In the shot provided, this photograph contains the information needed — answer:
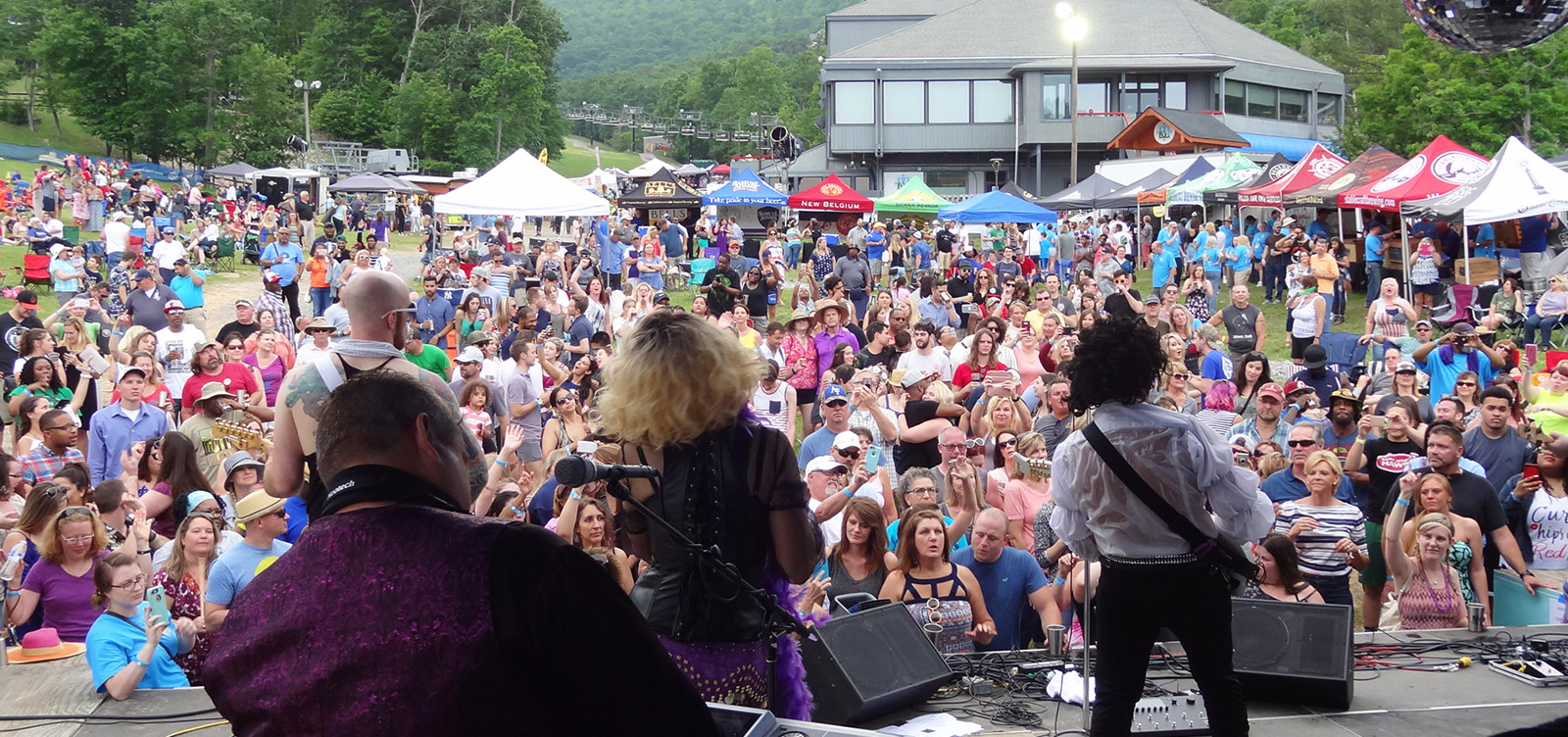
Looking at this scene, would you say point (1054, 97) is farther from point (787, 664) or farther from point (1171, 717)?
point (787, 664)

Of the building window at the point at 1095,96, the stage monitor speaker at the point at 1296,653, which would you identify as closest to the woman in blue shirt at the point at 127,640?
the stage monitor speaker at the point at 1296,653

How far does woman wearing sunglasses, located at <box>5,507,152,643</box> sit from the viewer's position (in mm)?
5725

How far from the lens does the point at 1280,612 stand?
504 centimetres

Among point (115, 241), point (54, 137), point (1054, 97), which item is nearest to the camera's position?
point (115, 241)

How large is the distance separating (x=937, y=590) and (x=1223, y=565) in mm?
2318

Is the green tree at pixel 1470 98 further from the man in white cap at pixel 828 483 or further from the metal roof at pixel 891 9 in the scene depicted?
the man in white cap at pixel 828 483

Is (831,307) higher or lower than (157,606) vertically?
higher

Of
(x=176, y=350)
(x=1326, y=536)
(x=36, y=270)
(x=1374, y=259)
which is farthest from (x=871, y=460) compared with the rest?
(x=36, y=270)

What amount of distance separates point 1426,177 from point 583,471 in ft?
56.2

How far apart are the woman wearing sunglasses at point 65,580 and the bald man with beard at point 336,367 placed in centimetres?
287

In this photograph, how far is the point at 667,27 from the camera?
595 feet

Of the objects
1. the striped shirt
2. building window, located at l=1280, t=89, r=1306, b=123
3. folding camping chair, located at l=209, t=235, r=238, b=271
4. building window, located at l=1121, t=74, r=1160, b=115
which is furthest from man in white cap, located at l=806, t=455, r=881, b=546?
building window, located at l=1280, t=89, r=1306, b=123

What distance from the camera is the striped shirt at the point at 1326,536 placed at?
646 centimetres

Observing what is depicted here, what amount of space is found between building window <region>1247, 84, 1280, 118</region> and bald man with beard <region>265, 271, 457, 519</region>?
160 feet
